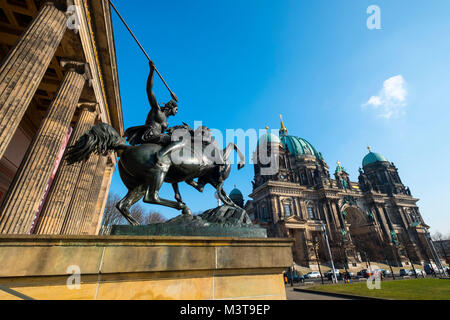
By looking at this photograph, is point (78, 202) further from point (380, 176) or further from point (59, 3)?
point (380, 176)

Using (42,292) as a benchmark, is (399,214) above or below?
above

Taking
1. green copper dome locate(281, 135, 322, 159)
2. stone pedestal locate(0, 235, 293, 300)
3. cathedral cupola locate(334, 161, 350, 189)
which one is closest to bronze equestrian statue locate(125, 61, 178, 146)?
stone pedestal locate(0, 235, 293, 300)

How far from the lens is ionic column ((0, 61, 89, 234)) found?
729 centimetres

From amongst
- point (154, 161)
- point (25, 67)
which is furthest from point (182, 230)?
point (25, 67)

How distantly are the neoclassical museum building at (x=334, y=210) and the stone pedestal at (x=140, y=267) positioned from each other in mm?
39157

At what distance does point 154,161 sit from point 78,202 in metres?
11.0

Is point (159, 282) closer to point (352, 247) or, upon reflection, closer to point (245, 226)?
point (245, 226)

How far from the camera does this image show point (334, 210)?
49125 mm

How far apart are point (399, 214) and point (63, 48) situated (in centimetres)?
7802

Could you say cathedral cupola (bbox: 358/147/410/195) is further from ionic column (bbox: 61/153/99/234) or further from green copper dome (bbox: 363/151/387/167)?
ionic column (bbox: 61/153/99/234)

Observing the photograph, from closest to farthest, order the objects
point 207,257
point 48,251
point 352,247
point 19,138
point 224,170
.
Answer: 1. point 48,251
2. point 207,257
3. point 224,170
4. point 19,138
5. point 352,247

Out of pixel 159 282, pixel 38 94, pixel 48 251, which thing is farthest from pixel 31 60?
pixel 38 94

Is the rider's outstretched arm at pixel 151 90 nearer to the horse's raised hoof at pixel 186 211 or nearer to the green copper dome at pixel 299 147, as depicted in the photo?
the horse's raised hoof at pixel 186 211
